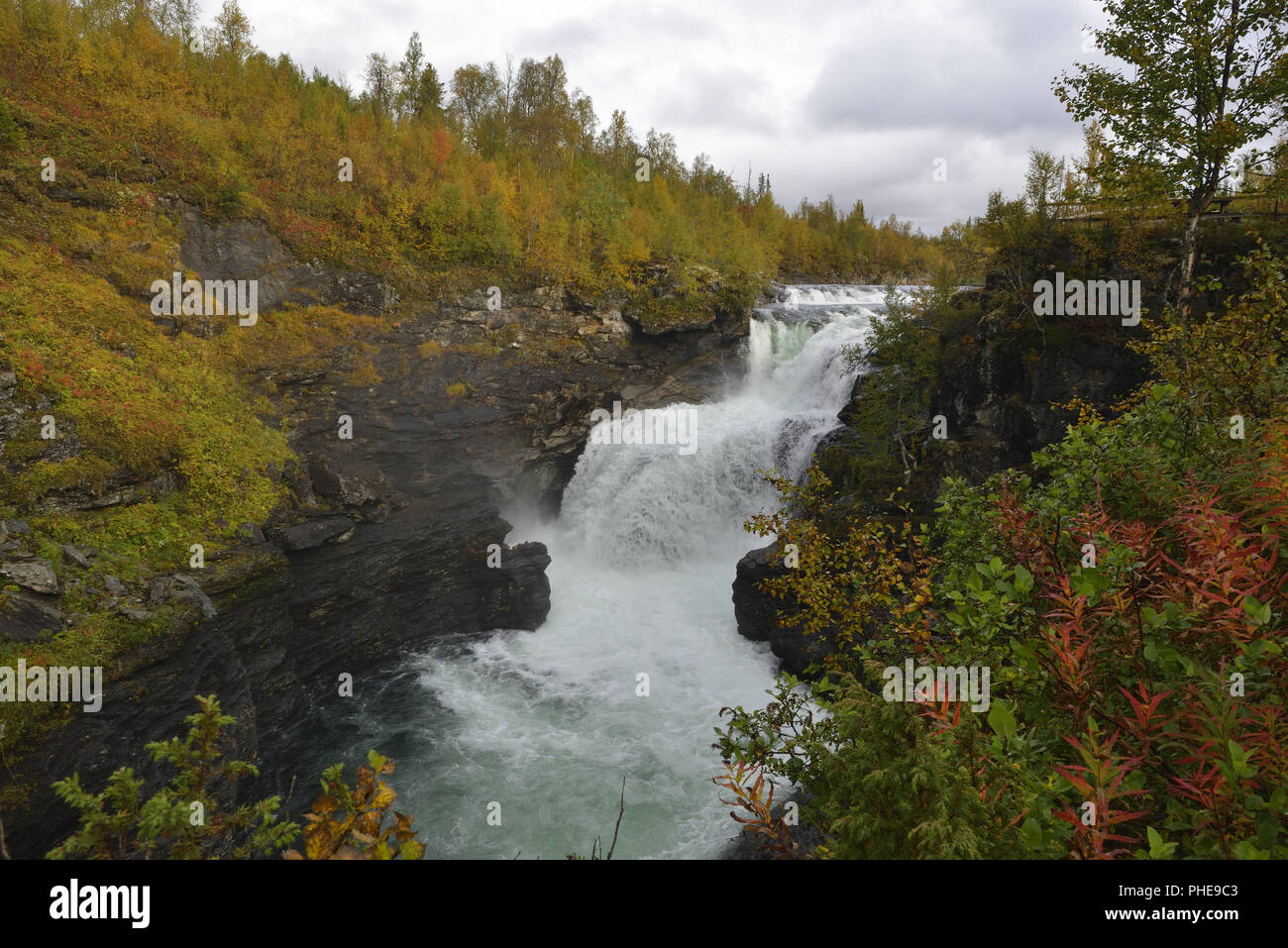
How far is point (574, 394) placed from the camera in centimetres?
2708

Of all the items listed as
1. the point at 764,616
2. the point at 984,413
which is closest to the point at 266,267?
the point at 764,616

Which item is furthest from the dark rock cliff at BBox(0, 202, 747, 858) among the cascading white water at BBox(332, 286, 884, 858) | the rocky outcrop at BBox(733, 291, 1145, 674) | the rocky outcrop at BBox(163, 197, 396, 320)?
the rocky outcrop at BBox(733, 291, 1145, 674)

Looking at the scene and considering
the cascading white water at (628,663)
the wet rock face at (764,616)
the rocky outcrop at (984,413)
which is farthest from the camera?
the rocky outcrop at (984,413)

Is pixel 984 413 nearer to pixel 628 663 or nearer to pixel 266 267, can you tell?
pixel 628 663

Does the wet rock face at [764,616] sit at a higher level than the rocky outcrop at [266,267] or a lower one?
lower

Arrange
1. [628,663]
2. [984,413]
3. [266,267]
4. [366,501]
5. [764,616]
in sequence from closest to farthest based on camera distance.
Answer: [628,663], [764,616], [984,413], [366,501], [266,267]

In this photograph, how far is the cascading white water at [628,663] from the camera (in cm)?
1195

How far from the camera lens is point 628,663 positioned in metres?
17.5

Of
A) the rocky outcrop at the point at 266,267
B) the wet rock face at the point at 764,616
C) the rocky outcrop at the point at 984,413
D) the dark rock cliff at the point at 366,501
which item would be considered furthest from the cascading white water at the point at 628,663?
the rocky outcrop at the point at 266,267

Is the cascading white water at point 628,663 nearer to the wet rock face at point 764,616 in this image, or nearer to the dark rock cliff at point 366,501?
the wet rock face at point 764,616

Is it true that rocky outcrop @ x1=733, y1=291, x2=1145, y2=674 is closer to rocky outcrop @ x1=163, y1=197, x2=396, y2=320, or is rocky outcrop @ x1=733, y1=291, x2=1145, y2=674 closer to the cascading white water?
the cascading white water

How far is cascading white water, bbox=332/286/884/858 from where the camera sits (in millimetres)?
11953

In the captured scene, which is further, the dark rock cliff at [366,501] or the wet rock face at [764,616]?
the wet rock face at [764,616]
